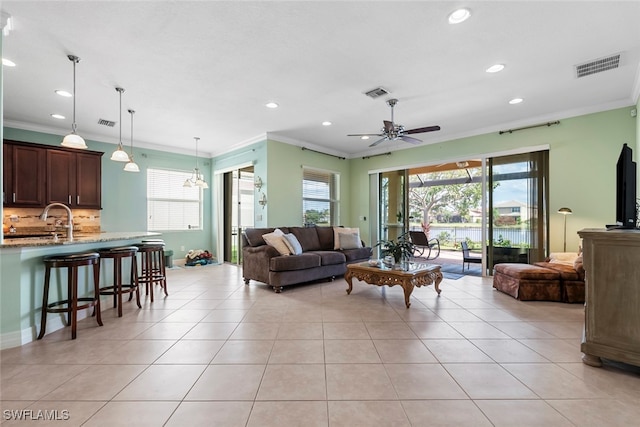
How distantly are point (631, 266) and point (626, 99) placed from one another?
3679 millimetres

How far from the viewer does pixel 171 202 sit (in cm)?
695

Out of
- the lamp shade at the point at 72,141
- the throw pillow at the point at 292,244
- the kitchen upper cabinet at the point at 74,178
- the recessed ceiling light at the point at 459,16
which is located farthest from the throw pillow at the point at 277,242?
the kitchen upper cabinet at the point at 74,178

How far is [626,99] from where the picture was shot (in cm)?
415

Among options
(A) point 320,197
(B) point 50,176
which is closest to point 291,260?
(A) point 320,197

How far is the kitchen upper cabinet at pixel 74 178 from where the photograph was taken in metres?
5.18

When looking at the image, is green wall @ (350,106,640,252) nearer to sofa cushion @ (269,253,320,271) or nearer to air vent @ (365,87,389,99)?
air vent @ (365,87,389,99)

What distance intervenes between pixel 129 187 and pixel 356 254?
5.16m

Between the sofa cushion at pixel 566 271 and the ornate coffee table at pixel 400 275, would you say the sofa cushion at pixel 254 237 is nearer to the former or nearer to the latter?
the ornate coffee table at pixel 400 275

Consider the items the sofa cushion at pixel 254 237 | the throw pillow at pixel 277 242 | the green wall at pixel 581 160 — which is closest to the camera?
the green wall at pixel 581 160


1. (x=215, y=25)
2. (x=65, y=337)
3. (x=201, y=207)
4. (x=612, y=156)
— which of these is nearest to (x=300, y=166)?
(x=201, y=207)

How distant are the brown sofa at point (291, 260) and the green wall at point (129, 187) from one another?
2932mm

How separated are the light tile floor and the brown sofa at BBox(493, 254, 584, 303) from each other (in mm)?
372

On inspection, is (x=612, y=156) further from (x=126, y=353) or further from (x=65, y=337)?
(x=65, y=337)

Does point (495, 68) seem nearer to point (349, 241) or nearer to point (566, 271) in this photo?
Answer: point (566, 271)
